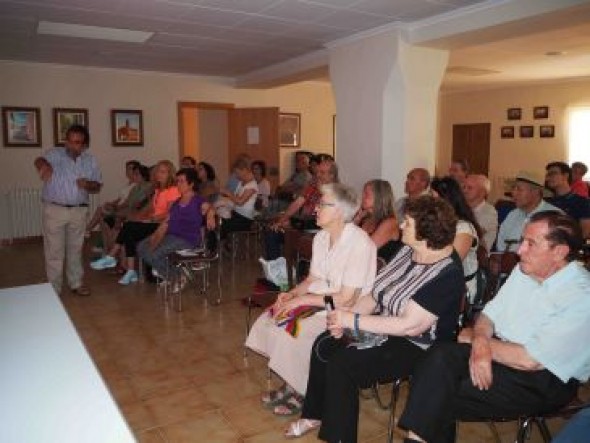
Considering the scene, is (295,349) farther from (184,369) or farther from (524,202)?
(524,202)

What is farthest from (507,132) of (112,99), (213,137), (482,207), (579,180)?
(112,99)

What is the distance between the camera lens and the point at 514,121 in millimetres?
9898

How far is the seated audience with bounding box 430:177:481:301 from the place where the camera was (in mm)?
2684

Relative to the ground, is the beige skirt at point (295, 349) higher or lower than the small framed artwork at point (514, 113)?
lower

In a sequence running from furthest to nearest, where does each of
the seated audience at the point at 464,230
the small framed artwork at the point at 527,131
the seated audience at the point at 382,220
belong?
the small framed artwork at the point at 527,131 < the seated audience at the point at 382,220 < the seated audience at the point at 464,230

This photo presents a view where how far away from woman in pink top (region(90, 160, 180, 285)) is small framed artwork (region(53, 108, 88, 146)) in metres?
2.88

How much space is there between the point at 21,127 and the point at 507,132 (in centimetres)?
871

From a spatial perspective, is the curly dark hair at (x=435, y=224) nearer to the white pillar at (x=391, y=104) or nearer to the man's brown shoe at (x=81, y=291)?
the white pillar at (x=391, y=104)

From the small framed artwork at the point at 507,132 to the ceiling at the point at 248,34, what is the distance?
6.75 ft

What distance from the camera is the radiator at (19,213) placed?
706 cm

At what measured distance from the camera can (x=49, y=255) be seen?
4.37 metres

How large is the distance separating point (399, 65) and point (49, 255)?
3770 millimetres

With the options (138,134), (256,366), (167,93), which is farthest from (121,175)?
(256,366)

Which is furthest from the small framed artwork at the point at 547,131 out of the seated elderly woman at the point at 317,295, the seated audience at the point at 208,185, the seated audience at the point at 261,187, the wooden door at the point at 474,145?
the seated elderly woman at the point at 317,295
